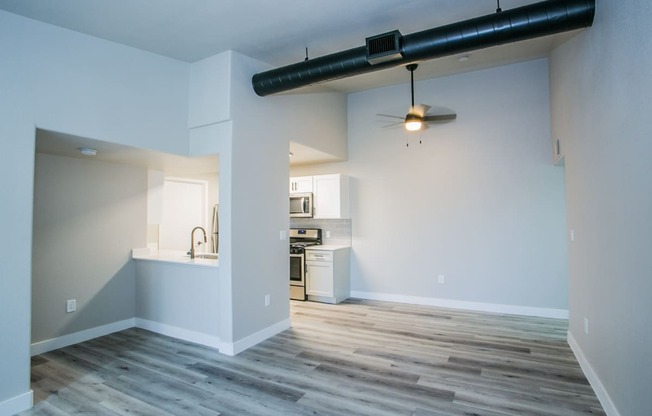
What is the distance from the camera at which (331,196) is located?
5.93m

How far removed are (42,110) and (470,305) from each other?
5591 mm

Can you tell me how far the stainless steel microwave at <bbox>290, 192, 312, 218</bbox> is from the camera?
5961 mm

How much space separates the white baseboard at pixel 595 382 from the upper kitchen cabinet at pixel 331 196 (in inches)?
141

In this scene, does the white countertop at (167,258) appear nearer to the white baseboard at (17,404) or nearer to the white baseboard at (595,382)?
the white baseboard at (17,404)

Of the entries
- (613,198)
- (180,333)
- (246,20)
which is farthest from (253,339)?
(613,198)

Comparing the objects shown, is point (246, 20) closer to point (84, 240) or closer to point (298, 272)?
point (84, 240)

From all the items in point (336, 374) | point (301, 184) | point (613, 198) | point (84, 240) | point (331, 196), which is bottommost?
point (336, 374)

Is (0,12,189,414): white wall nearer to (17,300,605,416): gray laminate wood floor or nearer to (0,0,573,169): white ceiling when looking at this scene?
(0,0,573,169): white ceiling

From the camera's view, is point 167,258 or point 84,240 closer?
point 84,240

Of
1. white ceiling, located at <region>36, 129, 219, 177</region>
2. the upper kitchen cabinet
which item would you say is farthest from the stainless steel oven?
white ceiling, located at <region>36, 129, 219, 177</region>

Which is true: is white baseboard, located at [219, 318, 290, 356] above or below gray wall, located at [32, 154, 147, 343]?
below

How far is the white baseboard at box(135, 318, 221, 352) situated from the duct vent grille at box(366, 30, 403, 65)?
10.8 feet

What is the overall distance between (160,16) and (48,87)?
1.14 meters

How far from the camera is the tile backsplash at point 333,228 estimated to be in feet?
20.0
